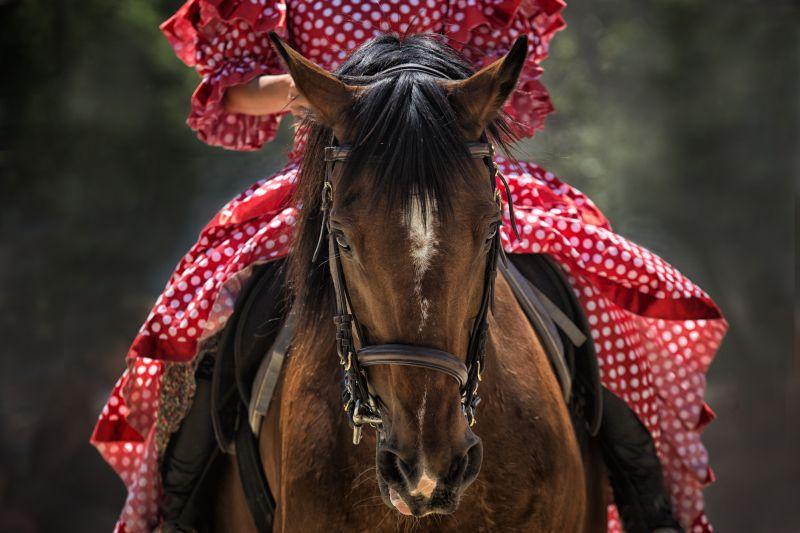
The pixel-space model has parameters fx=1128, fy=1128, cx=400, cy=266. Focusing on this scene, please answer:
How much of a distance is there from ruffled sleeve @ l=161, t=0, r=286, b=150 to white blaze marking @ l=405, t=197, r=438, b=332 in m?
1.63

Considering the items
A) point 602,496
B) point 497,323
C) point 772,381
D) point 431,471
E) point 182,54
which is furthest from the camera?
point 772,381

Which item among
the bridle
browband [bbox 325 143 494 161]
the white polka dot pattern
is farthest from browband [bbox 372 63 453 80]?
the white polka dot pattern

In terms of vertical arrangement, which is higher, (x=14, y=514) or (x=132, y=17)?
(x=132, y=17)

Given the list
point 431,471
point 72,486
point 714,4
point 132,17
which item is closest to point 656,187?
point 714,4

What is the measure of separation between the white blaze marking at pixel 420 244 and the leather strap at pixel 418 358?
5 cm

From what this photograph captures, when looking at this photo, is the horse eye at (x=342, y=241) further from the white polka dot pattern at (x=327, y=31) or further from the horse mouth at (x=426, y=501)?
the white polka dot pattern at (x=327, y=31)

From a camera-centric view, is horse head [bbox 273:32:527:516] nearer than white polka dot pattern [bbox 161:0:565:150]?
Yes

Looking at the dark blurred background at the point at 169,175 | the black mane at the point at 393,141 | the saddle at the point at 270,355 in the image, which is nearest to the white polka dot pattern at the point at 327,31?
the saddle at the point at 270,355

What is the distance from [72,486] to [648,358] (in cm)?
563

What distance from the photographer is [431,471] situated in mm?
2246

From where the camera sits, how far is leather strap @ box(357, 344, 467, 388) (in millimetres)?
2234

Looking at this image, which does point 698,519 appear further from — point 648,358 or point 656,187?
point 656,187

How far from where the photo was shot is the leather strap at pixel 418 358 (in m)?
2.23

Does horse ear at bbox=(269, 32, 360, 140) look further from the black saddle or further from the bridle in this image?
the black saddle
